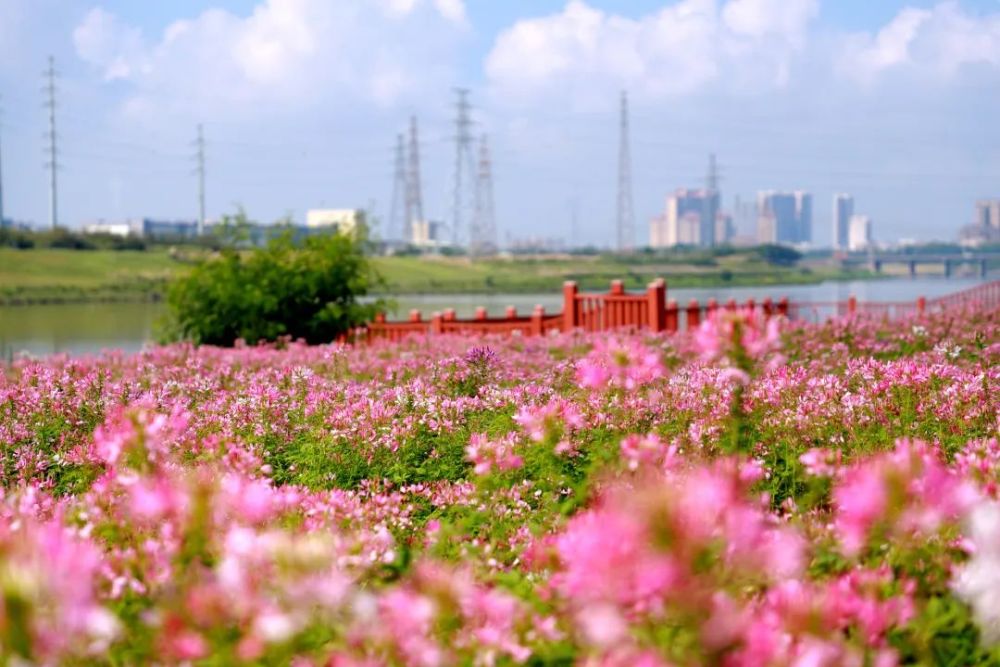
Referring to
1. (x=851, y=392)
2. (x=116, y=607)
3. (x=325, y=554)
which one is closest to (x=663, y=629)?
(x=325, y=554)

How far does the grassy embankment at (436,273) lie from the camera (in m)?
63.1

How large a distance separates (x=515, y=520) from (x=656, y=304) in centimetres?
1444

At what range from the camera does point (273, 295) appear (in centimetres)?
1802

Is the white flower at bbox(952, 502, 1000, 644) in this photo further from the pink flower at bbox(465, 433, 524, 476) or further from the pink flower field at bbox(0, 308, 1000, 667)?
the pink flower at bbox(465, 433, 524, 476)

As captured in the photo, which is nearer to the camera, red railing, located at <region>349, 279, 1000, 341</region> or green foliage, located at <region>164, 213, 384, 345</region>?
green foliage, located at <region>164, 213, 384, 345</region>

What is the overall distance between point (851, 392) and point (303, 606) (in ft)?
17.4

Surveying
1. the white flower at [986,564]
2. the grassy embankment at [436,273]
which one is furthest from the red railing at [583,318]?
the grassy embankment at [436,273]

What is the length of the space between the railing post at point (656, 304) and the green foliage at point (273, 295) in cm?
474

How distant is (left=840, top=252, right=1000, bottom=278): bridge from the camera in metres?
91.6

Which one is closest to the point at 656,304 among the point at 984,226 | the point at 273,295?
the point at 273,295

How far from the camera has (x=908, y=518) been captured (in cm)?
295

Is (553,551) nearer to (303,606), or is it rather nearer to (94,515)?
(303,606)

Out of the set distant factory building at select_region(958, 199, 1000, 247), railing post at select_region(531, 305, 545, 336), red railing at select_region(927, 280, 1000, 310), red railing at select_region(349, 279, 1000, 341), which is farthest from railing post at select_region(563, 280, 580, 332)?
distant factory building at select_region(958, 199, 1000, 247)

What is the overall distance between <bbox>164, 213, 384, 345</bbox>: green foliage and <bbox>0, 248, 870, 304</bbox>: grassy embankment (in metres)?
28.5
